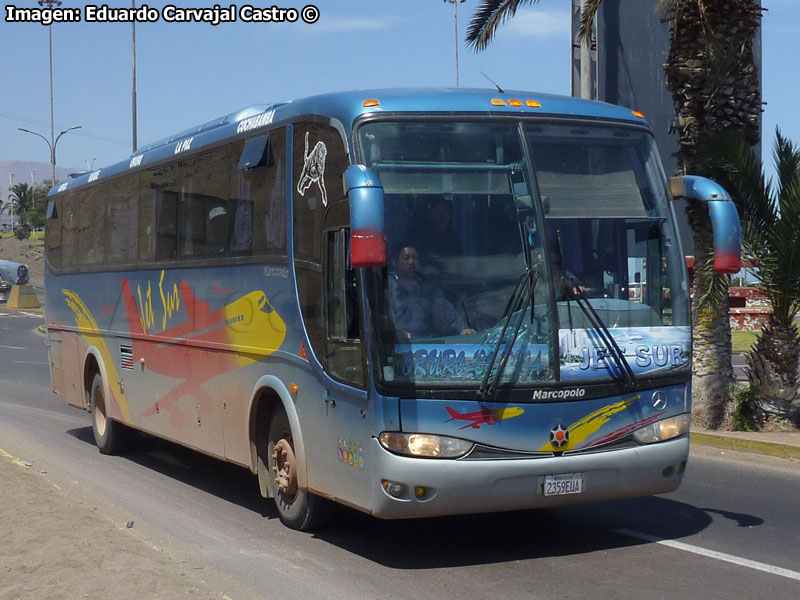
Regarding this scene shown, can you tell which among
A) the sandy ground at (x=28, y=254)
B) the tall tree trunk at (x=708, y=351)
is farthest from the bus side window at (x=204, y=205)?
the sandy ground at (x=28, y=254)

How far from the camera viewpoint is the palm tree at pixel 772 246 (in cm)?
1329

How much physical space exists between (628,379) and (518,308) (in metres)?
0.95

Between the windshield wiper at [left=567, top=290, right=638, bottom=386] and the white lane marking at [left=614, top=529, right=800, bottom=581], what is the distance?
1.27 metres

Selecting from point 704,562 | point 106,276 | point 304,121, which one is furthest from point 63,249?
point 704,562

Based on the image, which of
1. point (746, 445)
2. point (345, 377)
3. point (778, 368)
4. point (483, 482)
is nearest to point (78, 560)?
point (345, 377)

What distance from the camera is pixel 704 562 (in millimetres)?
7363

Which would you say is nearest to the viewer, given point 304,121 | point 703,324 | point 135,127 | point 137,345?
point 304,121

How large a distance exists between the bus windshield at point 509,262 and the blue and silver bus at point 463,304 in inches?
0.5

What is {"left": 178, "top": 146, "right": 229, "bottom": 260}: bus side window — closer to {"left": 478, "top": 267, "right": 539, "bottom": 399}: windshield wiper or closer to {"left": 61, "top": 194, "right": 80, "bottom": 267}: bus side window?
{"left": 478, "top": 267, "right": 539, "bottom": 399}: windshield wiper

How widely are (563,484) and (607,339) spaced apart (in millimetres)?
1001

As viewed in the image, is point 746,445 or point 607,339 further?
point 746,445

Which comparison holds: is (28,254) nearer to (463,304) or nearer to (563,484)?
(463,304)

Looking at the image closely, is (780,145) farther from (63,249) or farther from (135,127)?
(135,127)

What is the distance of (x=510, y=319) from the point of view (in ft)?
23.5
